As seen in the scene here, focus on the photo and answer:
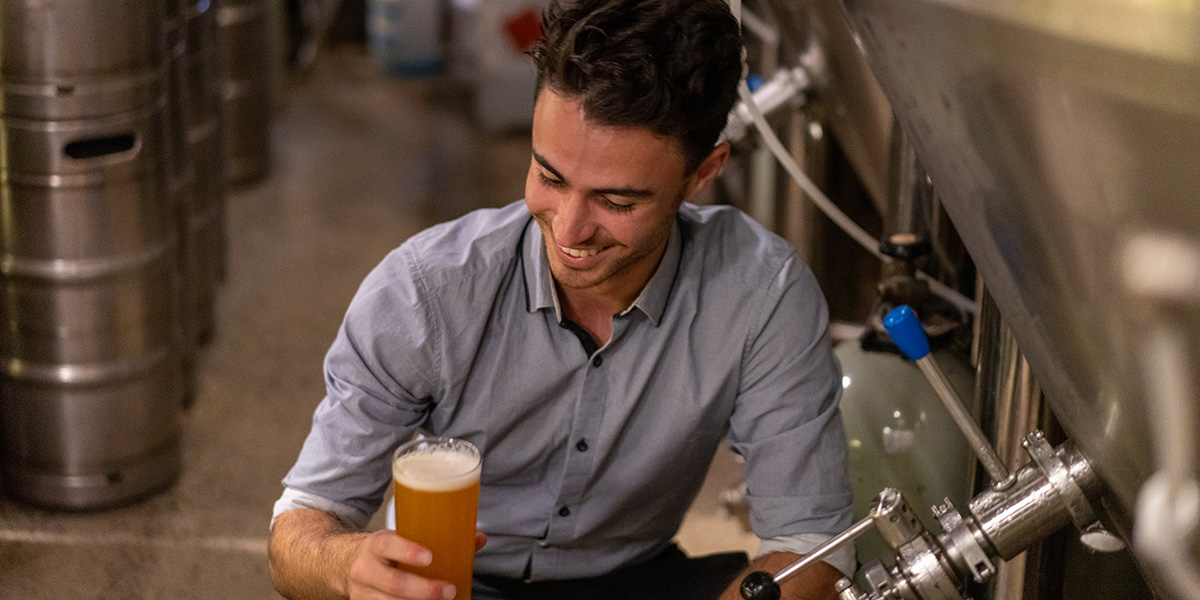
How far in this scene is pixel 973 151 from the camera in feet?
2.95

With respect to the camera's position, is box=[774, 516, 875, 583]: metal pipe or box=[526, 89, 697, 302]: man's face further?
box=[526, 89, 697, 302]: man's face

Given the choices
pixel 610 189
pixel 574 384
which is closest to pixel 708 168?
pixel 610 189

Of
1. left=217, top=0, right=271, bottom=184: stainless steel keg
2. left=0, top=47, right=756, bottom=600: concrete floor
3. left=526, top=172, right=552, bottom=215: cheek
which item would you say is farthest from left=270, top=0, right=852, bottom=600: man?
left=217, top=0, right=271, bottom=184: stainless steel keg

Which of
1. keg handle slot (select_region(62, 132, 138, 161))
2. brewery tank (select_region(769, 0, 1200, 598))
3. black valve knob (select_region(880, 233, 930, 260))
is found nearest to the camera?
brewery tank (select_region(769, 0, 1200, 598))

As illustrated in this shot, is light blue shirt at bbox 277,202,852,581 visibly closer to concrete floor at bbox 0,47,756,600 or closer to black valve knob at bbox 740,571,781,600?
black valve knob at bbox 740,571,781,600

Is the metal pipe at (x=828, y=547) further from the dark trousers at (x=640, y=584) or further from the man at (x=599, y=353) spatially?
the dark trousers at (x=640, y=584)

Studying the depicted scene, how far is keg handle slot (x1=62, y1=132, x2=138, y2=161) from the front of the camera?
6.50 ft

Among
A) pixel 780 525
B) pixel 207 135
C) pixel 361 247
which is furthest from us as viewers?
pixel 361 247

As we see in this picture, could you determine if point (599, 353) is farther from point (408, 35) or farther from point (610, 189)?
point (408, 35)

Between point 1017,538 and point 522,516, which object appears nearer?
point 1017,538

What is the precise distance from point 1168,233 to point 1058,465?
0.43 metres

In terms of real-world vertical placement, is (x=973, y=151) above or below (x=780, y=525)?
above

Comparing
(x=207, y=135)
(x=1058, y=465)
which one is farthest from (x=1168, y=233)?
(x=207, y=135)

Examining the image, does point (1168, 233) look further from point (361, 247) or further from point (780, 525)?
point (361, 247)
